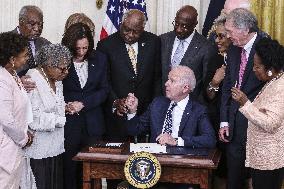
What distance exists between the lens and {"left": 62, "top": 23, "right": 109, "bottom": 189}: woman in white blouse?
5.25 meters

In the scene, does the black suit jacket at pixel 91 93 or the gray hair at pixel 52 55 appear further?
the black suit jacket at pixel 91 93

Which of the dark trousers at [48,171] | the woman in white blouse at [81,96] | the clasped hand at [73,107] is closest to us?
the dark trousers at [48,171]

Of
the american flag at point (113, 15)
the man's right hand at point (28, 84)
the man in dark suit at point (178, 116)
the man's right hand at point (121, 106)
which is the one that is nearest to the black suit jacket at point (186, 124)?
the man in dark suit at point (178, 116)

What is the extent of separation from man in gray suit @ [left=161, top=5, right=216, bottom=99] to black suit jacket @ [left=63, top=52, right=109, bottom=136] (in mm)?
648

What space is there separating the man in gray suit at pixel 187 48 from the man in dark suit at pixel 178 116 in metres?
0.60

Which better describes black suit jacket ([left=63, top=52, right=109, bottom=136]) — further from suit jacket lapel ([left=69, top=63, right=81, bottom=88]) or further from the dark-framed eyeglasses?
the dark-framed eyeglasses

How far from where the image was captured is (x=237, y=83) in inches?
196

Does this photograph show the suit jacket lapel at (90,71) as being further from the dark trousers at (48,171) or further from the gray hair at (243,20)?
the gray hair at (243,20)

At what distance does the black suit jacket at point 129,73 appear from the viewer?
18.4ft

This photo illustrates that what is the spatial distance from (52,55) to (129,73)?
1.01 m

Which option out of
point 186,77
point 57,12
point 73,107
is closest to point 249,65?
point 186,77

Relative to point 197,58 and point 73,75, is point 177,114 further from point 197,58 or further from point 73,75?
point 73,75

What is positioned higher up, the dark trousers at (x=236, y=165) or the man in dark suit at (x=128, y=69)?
the man in dark suit at (x=128, y=69)

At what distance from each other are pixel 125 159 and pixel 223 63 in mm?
1514
